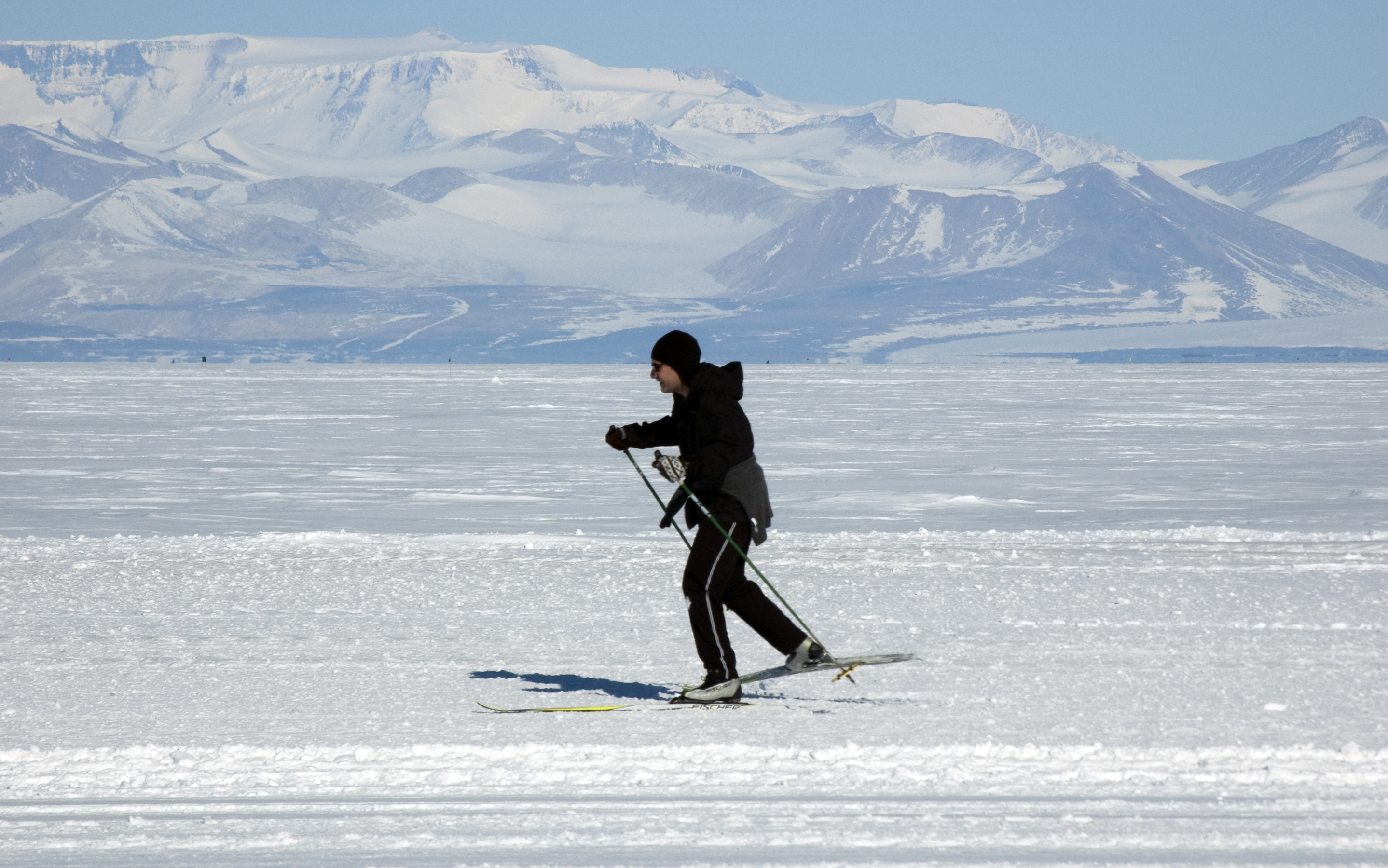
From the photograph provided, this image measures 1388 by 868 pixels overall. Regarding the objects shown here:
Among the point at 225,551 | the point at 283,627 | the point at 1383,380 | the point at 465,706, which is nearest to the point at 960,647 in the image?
the point at 465,706

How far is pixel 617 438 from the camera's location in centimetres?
489

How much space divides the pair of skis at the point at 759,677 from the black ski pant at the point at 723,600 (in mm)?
100

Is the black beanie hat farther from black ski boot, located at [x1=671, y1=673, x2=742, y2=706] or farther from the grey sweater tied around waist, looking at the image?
black ski boot, located at [x1=671, y1=673, x2=742, y2=706]

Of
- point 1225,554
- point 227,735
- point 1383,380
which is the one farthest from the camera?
point 1383,380

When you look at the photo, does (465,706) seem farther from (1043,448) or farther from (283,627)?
(1043,448)

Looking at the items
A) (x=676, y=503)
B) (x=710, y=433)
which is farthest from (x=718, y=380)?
(x=676, y=503)

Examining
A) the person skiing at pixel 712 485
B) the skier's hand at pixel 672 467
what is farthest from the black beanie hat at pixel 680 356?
the skier's hand at pixel 672 467

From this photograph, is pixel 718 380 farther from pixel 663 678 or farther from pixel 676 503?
pixel 663 678

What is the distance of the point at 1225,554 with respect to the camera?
8703 millimetres

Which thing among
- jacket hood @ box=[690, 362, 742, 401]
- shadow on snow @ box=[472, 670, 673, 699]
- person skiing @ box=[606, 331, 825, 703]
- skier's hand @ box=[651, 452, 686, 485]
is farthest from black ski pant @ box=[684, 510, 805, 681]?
jacket hood @ box=[690, 362, 742, 401]

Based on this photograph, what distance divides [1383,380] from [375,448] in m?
47.2

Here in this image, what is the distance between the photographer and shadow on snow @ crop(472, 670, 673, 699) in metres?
5.29

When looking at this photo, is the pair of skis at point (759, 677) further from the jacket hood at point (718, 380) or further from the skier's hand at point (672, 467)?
the jacket hood at point (718, 380)

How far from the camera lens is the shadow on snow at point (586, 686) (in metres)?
5.29
